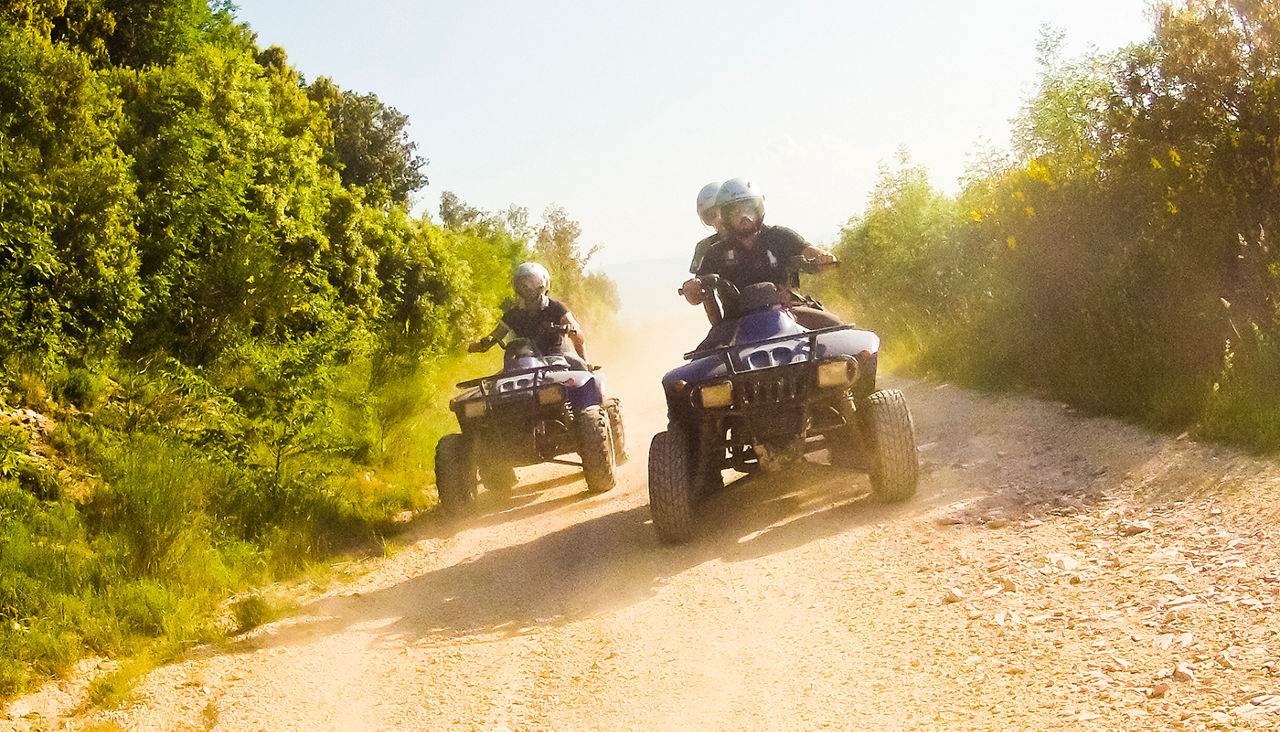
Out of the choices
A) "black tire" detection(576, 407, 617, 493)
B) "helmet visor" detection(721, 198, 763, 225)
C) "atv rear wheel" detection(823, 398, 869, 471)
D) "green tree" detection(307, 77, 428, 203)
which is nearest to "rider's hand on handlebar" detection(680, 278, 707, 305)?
"helmet visor" detection(721, 198, 763, 225)

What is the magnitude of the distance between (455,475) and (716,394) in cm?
355

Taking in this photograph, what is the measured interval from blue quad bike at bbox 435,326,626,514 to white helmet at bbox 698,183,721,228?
225 cm

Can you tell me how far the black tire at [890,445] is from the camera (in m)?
6.62

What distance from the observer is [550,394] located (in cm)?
928

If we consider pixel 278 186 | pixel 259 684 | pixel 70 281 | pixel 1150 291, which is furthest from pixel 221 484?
pixel 1150 291

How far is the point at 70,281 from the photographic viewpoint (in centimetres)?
862

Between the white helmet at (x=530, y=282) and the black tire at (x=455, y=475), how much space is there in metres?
1.78

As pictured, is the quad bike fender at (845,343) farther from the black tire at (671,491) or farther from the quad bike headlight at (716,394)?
the black tire at (671,491)

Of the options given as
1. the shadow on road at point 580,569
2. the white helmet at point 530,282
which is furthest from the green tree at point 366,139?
the shadow on road at point 580,569

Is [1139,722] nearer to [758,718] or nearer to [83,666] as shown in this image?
[758,718]

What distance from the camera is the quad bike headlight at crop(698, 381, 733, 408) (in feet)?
21.4

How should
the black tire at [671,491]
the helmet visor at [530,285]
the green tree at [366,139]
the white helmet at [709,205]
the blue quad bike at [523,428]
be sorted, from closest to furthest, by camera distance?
1. the black tire at [671,491]
2. the white helmet at [709,205]
3. the blue quad bike at [523,428]
4. the helmet visor at [530,285]
5. the green tree at [366,139]

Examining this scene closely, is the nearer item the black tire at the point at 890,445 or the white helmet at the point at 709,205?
the black tire at the point at 890,445

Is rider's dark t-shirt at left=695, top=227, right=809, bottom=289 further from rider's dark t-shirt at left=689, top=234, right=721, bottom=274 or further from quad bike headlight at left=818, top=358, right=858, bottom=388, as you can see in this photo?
quad bike headlight at left=818, top=358, right=858, bottom=388
